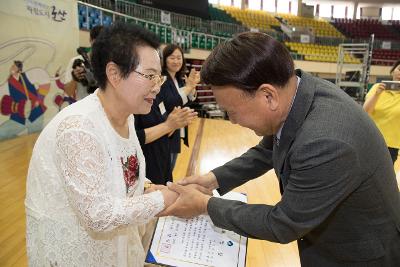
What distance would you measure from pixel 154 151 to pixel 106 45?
1.24 m

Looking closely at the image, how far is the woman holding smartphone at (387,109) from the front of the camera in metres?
2.82

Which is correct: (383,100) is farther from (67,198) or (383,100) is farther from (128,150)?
(67,198)

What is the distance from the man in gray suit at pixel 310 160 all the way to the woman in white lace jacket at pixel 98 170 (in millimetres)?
278

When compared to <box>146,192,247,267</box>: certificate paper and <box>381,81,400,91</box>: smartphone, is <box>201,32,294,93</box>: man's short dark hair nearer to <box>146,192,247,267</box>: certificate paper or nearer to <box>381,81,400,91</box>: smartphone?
<box>146,192,247,267</box>: certificate paper

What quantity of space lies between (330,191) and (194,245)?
605 mm

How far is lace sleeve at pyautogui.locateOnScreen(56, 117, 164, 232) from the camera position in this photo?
0.96 meters

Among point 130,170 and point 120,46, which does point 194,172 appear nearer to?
point 130,170

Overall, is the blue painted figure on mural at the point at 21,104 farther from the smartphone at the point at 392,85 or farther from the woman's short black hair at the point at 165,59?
the smartphone at the point at 392,85

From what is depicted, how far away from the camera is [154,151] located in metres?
2.28

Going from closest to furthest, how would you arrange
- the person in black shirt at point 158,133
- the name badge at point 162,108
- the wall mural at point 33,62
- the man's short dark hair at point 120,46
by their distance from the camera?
the man's short dark hair at point 120,46, the person in black shirt at point 158,133, the name badge at point 162,108, the wall mural at point 33,62

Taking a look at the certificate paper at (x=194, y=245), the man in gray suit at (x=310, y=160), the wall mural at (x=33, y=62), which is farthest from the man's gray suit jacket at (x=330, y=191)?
the wall mural at (x=33, y=62)

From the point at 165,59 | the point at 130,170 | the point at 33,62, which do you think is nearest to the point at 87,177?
the point at 130,170

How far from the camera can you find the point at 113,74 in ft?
3.70

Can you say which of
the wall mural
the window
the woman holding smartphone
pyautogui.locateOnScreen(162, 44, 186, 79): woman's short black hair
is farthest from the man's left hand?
the window
